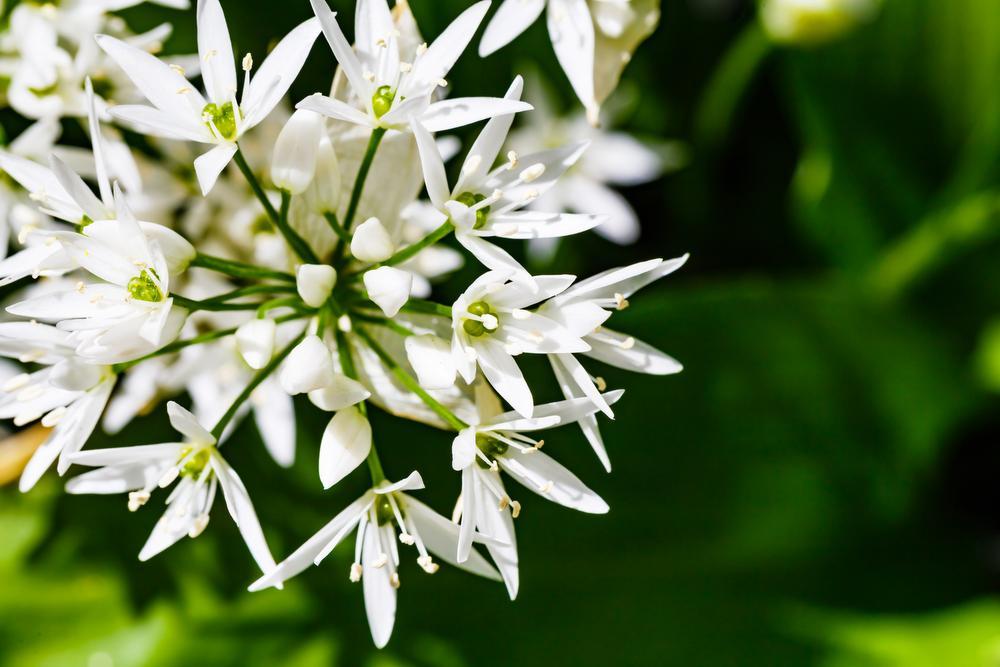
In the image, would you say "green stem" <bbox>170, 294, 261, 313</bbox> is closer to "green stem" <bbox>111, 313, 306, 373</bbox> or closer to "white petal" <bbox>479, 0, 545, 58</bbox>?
"green stem" <bbox>111, 313, 306, 373</bbox>

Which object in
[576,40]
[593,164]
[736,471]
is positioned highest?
[576,40]

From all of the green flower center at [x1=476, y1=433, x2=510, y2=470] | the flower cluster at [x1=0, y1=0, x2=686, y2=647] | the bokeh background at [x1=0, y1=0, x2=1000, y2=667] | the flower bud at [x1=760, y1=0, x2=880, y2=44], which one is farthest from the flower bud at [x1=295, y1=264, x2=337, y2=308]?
the flower bud at [x1=760, y1=0, x2=880, y2=44]

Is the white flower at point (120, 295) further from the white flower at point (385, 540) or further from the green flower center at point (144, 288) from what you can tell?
the white flower at point (385, 540)

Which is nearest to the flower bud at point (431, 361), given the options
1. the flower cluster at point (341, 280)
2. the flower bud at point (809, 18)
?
the flower cluster at point (341, 280)

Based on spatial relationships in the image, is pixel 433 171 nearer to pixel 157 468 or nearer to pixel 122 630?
pixel 157 468

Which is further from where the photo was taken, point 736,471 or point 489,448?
point 736,471

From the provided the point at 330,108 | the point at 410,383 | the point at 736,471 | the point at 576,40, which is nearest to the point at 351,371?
the point at 410,383

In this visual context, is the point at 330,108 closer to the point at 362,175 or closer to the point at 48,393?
the point at 362,175

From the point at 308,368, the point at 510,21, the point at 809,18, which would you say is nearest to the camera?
the point at 308,368
